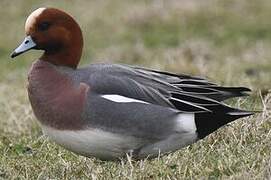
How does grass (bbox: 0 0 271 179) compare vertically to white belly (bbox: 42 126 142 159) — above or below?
below

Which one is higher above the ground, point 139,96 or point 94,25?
point 139,96

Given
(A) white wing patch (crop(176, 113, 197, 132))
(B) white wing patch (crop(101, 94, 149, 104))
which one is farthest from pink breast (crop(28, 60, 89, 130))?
(A) white wing patch (crop(176, 113, 197, 132))

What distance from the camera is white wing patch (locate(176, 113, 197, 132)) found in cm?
455

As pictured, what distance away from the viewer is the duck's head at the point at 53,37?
4.76m

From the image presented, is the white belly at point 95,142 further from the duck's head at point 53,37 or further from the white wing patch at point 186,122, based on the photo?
the duck's head at point 53,37

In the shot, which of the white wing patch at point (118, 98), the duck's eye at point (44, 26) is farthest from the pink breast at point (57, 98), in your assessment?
the duck's eye at point (44, 26)

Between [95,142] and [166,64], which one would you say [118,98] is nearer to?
[95,142]

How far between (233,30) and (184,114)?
6480 millimetres

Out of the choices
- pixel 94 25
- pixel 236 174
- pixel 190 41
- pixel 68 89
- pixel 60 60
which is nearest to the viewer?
pixel 236 174

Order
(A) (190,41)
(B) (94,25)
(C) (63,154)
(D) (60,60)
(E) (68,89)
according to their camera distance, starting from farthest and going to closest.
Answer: (B) (94,25) < (A) (190,41) < (C) (63,154) < (D) (60,60) < (E) (68,89)

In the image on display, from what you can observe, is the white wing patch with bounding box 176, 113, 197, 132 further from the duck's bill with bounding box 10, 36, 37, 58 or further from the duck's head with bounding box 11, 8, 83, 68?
the duck's bill with bounding box 10, 36, 37, 58

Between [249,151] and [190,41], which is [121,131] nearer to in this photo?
[249,151]

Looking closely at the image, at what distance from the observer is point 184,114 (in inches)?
180

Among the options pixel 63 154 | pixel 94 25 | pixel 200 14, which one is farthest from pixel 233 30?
pixel 63 154
